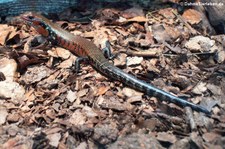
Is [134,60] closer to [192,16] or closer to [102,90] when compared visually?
[102,90]

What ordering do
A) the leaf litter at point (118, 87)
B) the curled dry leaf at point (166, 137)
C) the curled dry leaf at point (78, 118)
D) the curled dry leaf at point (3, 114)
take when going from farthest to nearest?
the curled dry leaf at point (3, 114) → the curled dry leaf at point (78, 118) → the leaf litter at point (118, 87) → the curled dry leaf at point (166, 137)

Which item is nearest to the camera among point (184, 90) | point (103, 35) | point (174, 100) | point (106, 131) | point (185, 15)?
point (106, 131)

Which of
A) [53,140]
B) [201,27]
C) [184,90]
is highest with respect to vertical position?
[201,27]

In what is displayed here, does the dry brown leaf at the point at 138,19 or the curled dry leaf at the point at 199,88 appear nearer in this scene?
the curled dry leaf at the point at 199,88

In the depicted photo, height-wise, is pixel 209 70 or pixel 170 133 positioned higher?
pixel 209 70

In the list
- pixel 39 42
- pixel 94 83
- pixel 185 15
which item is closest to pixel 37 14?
pixel 39 42

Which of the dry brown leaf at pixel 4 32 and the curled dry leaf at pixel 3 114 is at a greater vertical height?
the dry brown leaf at pixel 4 32

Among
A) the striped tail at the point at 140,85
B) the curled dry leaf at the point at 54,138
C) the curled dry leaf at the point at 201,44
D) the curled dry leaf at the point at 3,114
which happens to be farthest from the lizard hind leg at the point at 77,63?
the curled dry leaf at the point at 201,44

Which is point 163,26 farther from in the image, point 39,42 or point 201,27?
point 39,42

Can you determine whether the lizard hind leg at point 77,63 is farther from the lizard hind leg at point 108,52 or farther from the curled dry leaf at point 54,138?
the curled dry leaf at point 54,138
